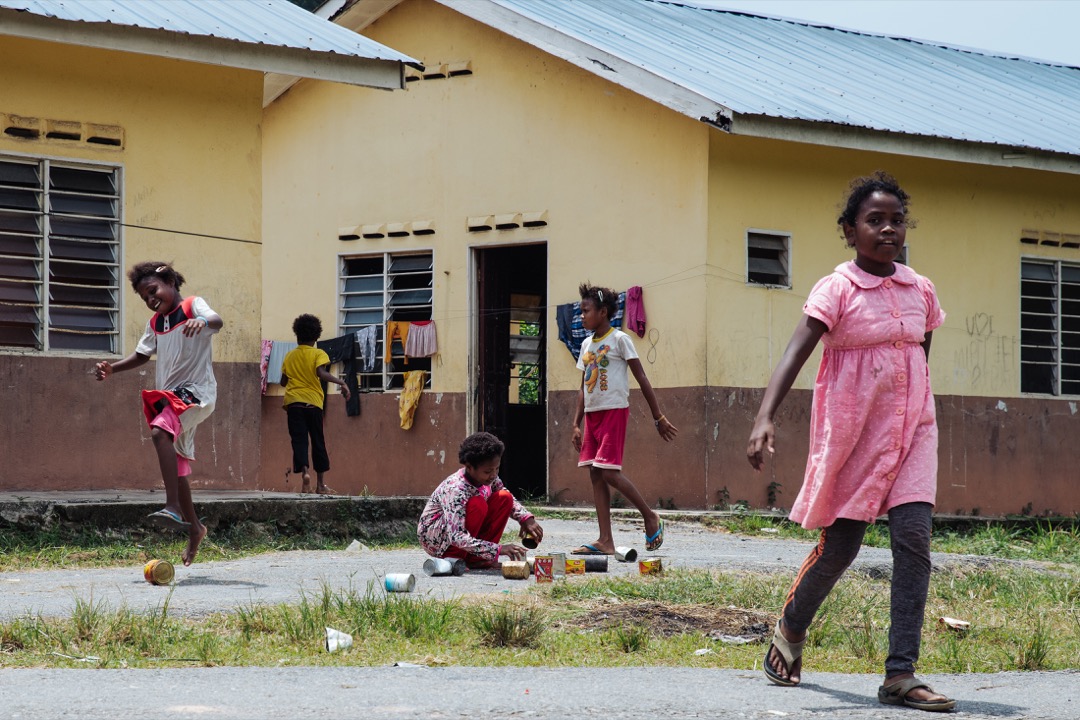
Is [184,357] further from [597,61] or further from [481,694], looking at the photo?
[597,61]

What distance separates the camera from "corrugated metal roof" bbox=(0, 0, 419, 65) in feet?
33.1

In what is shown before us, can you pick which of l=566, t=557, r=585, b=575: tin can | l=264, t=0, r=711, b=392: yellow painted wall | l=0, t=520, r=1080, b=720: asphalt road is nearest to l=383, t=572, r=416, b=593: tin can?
l=566, t=557, r=585, b=575: tin can

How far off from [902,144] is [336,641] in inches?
372

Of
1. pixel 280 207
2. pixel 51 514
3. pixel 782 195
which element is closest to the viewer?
pixel 51 514

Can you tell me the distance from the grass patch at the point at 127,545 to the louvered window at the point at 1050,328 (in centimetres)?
812

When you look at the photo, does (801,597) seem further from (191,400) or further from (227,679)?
(191,400)

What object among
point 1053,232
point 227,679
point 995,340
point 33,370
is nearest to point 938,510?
point 995,340

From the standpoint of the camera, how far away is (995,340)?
15367mm

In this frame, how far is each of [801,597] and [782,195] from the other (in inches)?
368

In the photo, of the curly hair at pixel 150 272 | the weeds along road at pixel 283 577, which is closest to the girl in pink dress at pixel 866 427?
the weeds along road at pixel 283 577

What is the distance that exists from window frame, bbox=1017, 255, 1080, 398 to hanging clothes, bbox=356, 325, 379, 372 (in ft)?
22.2

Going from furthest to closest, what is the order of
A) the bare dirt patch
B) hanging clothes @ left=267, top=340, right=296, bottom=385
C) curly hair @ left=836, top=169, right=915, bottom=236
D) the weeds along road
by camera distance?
1. hanging clothes @ left=267, top=340, right=296, bottom=385
2. the weeds along road
3. the bare dirt patch
4. curly hair @ left=836, top=169, right=915, bottom=236

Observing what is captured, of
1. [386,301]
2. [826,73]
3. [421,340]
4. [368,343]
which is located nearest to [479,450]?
[421,340]

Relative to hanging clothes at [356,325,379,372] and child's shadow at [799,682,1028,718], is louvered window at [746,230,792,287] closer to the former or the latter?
hanging clothes at [356,325,379,372]
